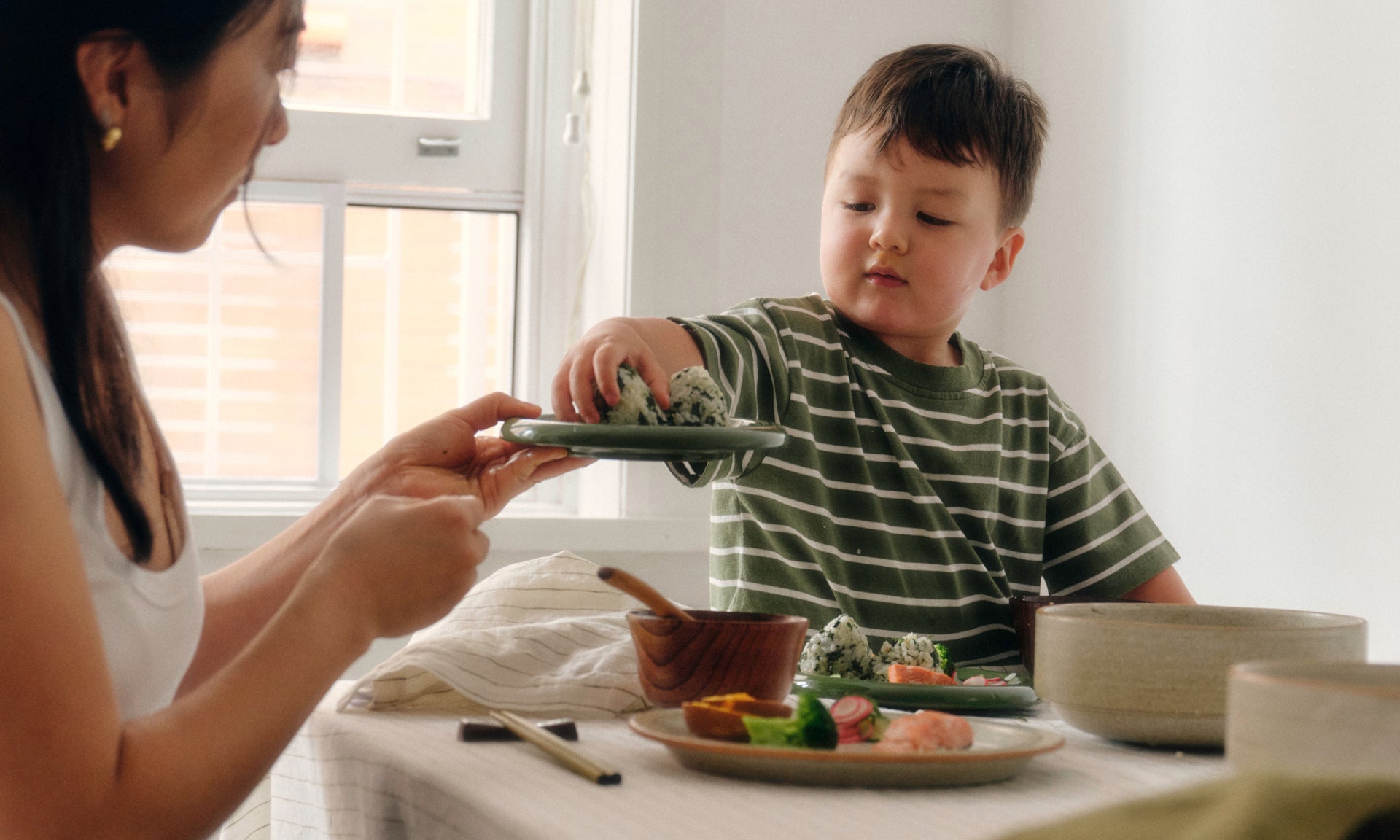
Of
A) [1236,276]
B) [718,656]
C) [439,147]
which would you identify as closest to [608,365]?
[718,656]

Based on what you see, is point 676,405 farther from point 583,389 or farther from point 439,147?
point 439,147

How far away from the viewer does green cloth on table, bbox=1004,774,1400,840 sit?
0.29m

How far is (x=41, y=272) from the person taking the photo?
0.73 meters

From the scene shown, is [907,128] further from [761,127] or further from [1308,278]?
[761,127]

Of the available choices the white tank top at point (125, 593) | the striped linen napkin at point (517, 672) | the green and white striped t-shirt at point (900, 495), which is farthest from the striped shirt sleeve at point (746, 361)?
the white tank top at point (125, 593)

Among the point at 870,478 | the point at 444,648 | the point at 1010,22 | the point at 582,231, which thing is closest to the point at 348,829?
the point at 444,648

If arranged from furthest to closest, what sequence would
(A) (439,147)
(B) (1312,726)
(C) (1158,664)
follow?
(A) (439,147)
(C) (1158,664)
(B) (1312,726)

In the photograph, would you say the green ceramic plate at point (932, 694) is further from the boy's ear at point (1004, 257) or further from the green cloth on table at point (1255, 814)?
the boy's ear at point (1004, 257)

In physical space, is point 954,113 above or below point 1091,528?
above

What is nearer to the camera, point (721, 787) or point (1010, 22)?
point (721, 787)

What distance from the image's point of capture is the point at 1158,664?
0.74m

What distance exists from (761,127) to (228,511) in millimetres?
1028

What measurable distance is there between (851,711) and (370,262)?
1.70 meters

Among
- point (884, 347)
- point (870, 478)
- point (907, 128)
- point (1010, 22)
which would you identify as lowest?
point (870, 478)
